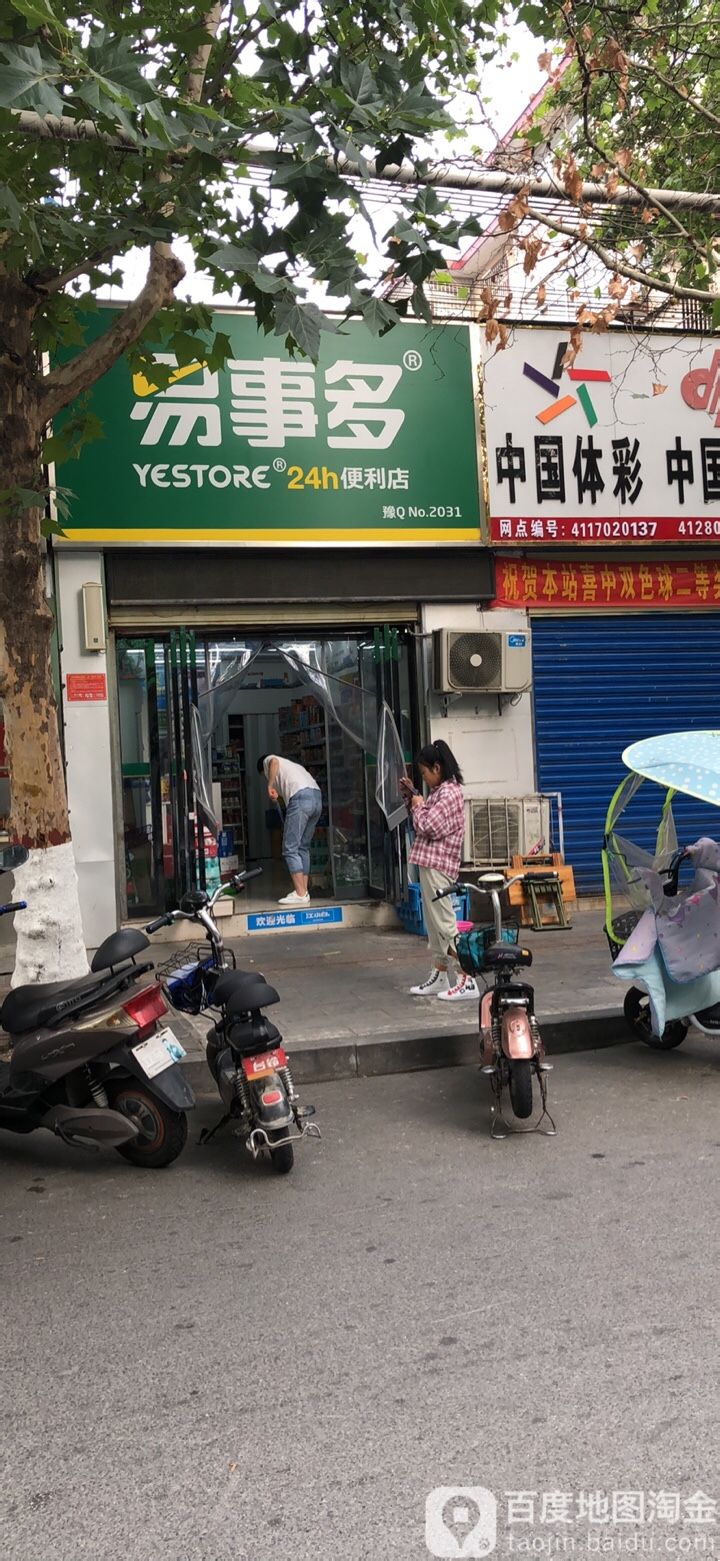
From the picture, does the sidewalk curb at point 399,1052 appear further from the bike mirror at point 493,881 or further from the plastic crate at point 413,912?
the plastic crate at point 413,912

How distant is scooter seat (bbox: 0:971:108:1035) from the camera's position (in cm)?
482

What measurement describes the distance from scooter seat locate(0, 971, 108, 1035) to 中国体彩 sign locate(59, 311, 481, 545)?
201 inches

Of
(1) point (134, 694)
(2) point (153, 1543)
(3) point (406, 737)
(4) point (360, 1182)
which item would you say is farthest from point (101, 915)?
(2) point (153, 1543)

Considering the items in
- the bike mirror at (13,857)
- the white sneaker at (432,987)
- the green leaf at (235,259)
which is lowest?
the white sneaker at (432,987)

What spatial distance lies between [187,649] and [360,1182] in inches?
230

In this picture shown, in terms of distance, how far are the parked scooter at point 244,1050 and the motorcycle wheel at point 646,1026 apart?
2.25 metres

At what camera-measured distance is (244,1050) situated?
4.74 m

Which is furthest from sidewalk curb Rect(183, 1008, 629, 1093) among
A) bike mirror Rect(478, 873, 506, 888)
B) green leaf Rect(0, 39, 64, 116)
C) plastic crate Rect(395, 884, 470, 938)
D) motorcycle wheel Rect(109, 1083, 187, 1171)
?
green leaf Rect(0, 39, 64, 116)

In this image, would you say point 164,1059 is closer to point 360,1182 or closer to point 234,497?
point 360,1182

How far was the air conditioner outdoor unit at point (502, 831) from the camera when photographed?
10086 mm

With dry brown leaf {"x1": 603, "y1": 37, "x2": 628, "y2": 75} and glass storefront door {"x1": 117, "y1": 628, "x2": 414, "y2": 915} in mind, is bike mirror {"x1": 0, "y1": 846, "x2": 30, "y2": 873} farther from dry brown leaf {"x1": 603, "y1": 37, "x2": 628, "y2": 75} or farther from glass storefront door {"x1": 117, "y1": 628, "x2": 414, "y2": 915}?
dry brown leaf {"x1": 603, "y1": 37, "x2": 628, "y2": 75}

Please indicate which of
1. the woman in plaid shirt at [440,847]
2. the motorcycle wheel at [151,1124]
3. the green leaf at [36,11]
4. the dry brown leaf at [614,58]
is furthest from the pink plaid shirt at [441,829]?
the green leaf at [36,11]

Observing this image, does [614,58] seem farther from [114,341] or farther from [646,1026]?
[646,1026]

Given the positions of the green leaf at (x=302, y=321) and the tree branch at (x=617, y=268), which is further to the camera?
the tree branch at (x=617, y=268)
